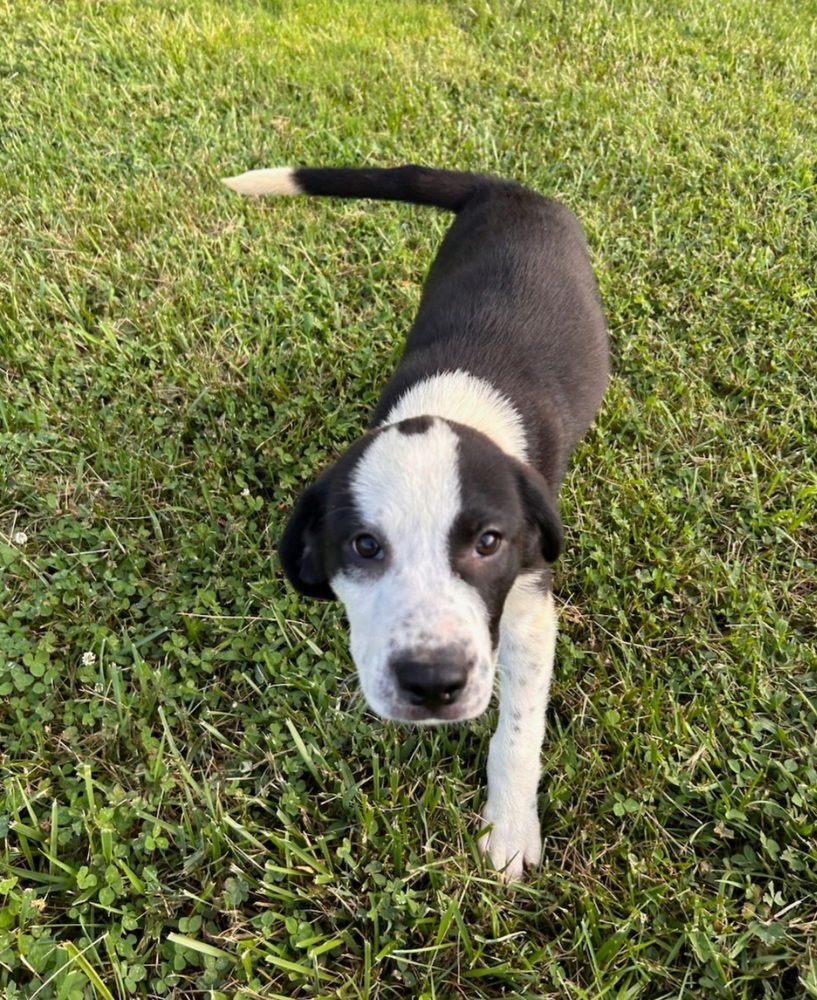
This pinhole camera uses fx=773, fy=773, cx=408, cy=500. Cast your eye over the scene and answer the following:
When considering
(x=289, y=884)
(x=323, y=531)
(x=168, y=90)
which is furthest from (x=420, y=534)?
(x=168, y=90)

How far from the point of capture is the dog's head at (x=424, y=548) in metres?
1.80

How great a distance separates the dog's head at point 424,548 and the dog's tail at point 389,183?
5.47ft

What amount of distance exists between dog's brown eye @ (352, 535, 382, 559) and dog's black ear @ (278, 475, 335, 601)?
0.18 meters

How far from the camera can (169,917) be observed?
2.10 m

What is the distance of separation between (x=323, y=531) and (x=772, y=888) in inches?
61.1

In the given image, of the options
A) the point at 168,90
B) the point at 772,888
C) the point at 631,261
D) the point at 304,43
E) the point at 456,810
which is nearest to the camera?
the point at 772,888

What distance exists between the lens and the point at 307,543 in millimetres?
2221

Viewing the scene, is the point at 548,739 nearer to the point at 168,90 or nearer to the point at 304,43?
the point at 168,90

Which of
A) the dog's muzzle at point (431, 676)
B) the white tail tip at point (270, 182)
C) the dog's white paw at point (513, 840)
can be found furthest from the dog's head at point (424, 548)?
the white tail tip at point (270, 182)

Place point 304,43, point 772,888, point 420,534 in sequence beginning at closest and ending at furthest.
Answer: point 420,534, point 772,888, point 304,43

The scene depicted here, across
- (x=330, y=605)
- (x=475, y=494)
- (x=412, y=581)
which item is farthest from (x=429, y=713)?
(x=330, y=605)

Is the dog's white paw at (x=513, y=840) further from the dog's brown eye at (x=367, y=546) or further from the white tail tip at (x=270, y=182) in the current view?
the white tail tip at (x=270, y=182)

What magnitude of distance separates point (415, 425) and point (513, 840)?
122 centimetres

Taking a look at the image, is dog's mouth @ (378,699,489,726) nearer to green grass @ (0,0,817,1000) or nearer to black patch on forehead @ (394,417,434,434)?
green grass @ (0,0,817,1000)
